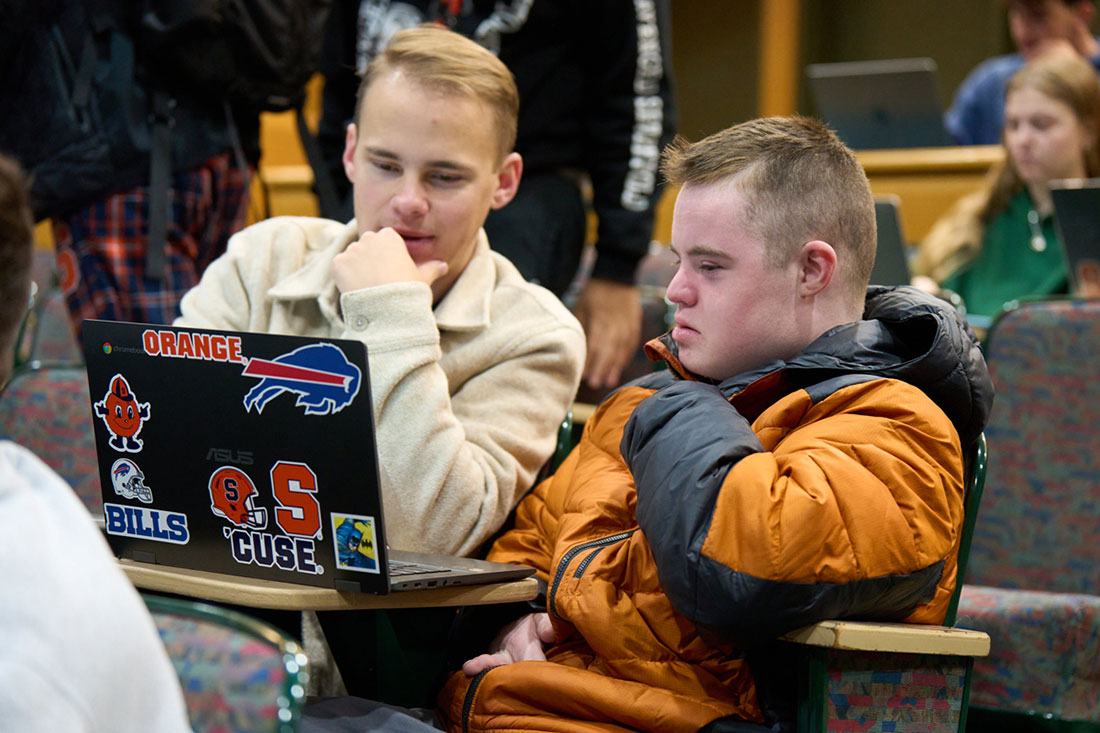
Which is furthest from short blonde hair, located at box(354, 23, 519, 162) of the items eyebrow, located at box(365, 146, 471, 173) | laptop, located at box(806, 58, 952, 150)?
laptop, located at box(806, 58, 952, 150)

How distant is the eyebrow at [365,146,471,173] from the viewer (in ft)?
6.03

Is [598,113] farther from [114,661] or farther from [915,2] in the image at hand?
[915,2]

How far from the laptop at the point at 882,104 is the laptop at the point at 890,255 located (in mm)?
1531

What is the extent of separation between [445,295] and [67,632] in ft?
3.74

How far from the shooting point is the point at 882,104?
4.60m

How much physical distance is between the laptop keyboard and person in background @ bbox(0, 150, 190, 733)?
1.48 feet

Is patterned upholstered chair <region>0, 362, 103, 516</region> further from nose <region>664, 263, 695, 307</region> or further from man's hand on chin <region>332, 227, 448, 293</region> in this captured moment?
nose <region>664, 263, 695, 307</region>

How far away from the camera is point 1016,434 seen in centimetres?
245

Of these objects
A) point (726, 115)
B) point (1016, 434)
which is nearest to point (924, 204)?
point (1016, 434)

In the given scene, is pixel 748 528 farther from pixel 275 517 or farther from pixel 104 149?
pixel 104 149

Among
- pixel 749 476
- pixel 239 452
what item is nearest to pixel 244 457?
pixel 239 452

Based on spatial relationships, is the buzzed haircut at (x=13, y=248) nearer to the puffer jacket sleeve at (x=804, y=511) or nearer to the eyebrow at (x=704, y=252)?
the puffer jacket sleeve at (x=804, y=511)

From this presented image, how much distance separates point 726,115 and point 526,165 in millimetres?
5369

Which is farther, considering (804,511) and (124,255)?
(124,255)
